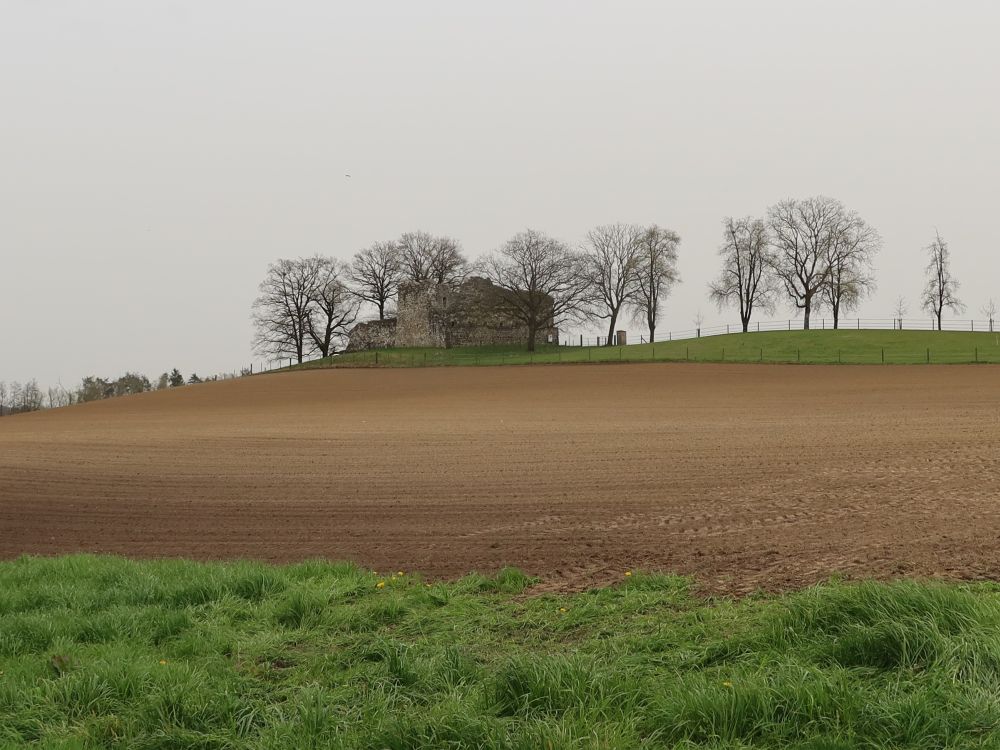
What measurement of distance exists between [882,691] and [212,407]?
44317mm

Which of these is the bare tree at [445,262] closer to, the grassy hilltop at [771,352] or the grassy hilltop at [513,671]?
the grassy hilltop at [771,352]

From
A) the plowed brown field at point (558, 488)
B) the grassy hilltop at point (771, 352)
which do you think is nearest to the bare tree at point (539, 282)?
the grassy hilltop at point (771, 352)

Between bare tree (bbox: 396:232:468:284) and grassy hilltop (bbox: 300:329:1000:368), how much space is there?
1854 centimetres

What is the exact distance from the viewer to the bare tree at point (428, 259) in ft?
315

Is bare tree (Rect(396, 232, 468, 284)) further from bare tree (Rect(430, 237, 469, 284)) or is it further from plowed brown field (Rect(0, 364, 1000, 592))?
plowed brown field (Rect(0, 364, 1000, 592))

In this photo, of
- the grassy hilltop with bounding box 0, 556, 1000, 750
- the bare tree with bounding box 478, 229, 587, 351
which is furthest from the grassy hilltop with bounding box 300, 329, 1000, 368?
the grassy hilltop with bounding box 0, 556, 1000, 750

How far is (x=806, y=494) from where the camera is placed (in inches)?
505

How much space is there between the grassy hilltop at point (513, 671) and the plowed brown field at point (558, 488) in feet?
5.44

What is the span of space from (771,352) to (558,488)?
49579 millimetres

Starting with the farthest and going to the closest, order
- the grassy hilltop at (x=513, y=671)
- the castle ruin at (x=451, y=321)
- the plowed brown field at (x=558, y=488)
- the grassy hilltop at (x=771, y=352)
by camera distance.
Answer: the castle ruin at (x=451, y=321) → the grassy hilltop at (x=771, y=352) → the plowed brown field at (x=558, y=488) → the grassy hilltop at (x=513, y=671)

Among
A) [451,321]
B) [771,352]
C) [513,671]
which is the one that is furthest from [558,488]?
[451,321]

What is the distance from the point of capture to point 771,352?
196 feet

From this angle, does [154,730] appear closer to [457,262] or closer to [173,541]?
[173,541]

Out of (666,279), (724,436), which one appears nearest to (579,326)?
(666,279)
